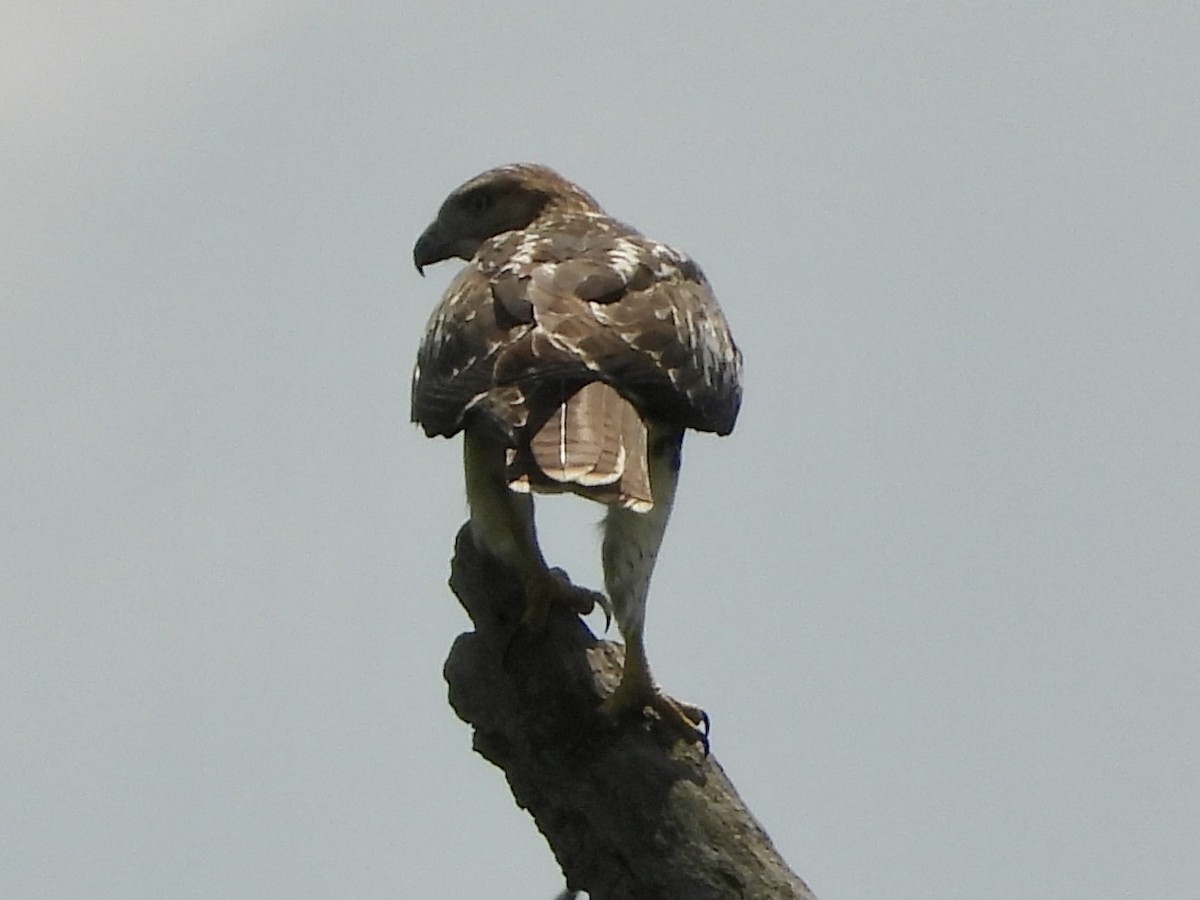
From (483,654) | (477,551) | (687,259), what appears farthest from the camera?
(687,259)

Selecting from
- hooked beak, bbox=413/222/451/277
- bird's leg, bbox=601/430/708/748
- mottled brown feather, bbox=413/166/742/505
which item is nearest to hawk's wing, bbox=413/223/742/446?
mottled brown feather, bbox=413/166/742/505

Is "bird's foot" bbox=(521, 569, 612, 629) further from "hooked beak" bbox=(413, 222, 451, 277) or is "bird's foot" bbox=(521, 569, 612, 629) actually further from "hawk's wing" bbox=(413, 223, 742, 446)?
"hooked beak" bbox=(413, 222, 451, 277)

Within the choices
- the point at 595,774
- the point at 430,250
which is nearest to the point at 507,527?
the point at 595,774

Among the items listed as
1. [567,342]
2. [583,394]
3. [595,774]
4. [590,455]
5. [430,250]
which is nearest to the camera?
[595,774]

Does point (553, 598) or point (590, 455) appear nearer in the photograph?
point (590, 455)

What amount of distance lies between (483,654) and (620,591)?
0.68m

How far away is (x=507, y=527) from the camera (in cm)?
837

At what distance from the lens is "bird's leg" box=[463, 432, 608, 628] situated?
320 inches

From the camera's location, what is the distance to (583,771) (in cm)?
729

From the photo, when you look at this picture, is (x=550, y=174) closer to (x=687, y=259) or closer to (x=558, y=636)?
(x=687, y=259)

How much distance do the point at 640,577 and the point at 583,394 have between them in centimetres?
85

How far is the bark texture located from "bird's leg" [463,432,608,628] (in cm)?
13

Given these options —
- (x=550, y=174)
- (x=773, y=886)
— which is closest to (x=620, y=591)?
(x=773, y=886)

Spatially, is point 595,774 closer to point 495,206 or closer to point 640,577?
point 640,577
